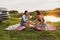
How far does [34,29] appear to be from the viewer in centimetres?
636

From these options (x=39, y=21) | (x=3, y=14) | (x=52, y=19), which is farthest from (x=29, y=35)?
(x=52, y=19)

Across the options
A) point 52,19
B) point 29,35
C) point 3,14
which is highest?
point 3,14

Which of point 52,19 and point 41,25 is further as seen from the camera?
point 52,19

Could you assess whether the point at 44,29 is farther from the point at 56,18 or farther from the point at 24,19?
the point at 56,18

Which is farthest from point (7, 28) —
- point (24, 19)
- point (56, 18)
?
point (56, 18)

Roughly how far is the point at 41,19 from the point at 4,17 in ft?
4.41

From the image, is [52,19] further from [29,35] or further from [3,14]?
[29,35]

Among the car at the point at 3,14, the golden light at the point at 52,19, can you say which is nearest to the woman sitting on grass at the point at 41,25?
the golden light at the point at 52,19


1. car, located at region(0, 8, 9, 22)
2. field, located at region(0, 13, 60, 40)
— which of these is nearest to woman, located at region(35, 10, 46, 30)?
field, located at region(0, 13, 60, 40)

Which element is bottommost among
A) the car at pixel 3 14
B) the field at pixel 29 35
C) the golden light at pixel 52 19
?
the field at pixel 29 35

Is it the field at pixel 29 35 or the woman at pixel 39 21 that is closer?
the field at pixel 29 35

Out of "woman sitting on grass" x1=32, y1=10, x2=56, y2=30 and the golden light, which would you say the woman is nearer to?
"woman sitting on grass" x1=32, y1=10, x2=56, y2=30

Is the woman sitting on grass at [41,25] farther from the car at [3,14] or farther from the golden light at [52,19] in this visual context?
the car at [3,14]

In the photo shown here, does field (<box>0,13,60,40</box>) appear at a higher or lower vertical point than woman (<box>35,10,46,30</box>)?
lower
